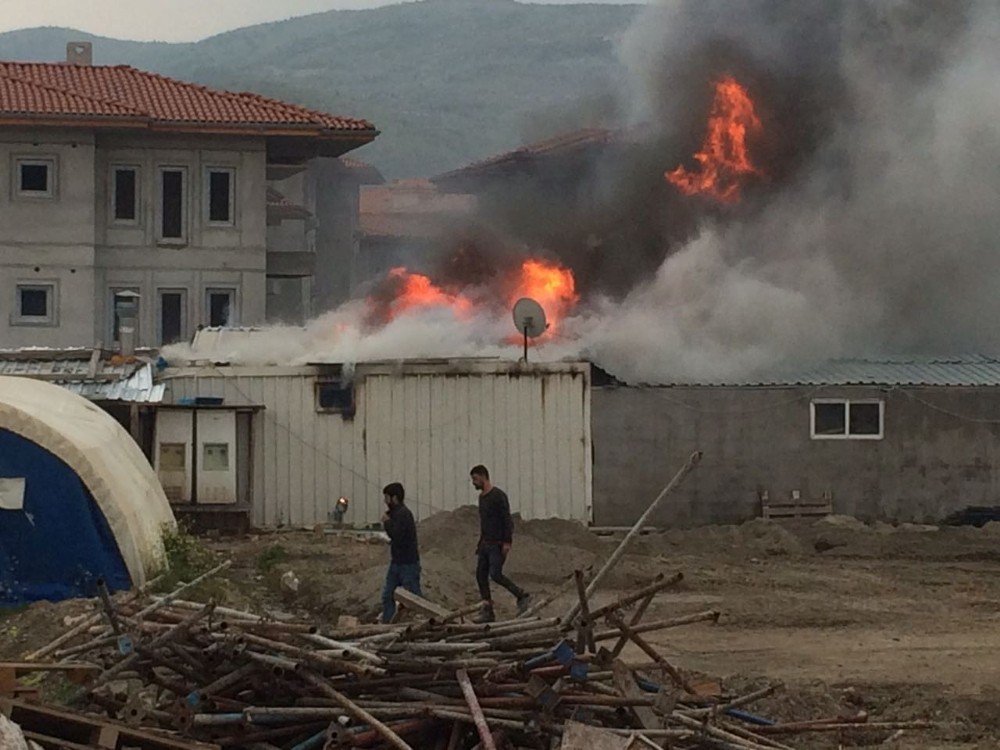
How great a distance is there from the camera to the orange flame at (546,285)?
3259 centimetres

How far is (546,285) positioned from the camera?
3306 cm

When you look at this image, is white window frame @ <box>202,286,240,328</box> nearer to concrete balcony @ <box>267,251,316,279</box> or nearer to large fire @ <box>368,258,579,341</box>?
concrete balcony @ <box>267,251,316,279</box>

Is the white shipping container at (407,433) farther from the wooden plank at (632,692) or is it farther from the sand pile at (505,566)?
the wooden plank at (632,692)

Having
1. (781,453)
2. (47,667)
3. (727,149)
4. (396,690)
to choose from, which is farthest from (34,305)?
(396,690)

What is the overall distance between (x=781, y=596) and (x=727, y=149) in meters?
14.4

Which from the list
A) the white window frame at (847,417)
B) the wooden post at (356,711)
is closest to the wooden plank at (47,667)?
the wooden post at (356,711)

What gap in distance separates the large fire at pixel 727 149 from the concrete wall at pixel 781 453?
7.21m

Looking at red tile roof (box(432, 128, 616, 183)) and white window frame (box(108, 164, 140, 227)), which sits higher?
red tile roof (box(432, 128, 616, 183))

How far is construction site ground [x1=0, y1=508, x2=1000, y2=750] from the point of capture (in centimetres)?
1450

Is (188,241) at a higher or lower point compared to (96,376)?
higher

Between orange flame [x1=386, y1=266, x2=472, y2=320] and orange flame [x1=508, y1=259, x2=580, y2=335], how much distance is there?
1.10 metres

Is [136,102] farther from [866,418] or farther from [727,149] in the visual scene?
A: [866,418]

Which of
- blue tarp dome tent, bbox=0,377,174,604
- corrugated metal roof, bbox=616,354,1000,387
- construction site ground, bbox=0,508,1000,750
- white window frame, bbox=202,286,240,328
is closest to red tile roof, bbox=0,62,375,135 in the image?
white window frame, bbox=202,286,240,328

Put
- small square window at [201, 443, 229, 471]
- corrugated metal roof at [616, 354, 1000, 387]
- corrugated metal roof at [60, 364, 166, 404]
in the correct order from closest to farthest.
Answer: corrugated metal roof at [60, 364, 166, 404] → small square window at [201, 443, 229, 471] → corrugated metal roof at [616, 354, 1000, 387]
